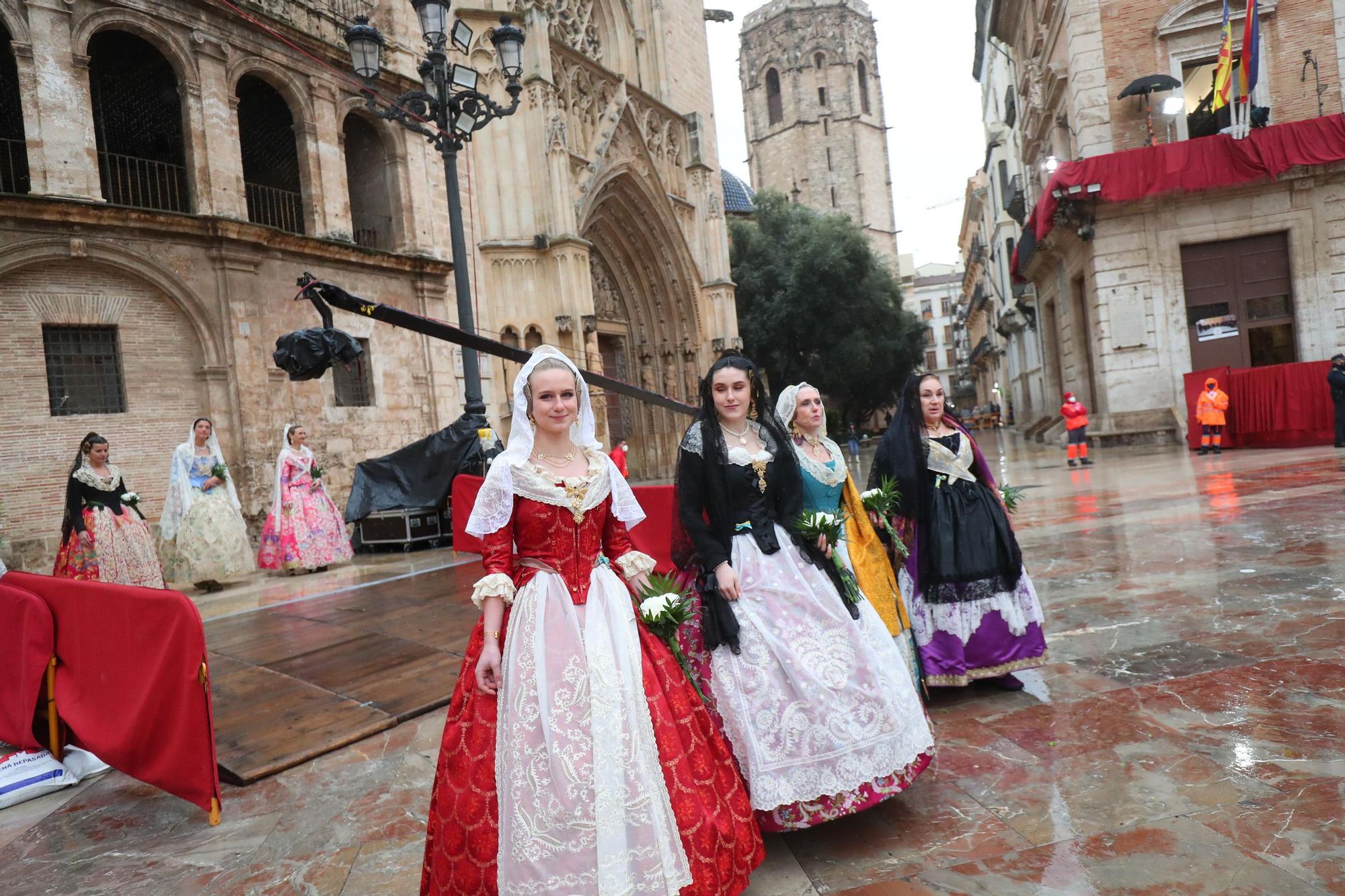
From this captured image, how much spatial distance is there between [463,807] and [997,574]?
2911 millimetres

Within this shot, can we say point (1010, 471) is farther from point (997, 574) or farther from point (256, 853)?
point (256, 853)

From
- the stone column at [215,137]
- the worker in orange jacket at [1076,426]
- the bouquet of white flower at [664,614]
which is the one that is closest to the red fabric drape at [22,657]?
the bouquet of white flower at [664,614]

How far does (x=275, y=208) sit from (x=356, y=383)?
370cm

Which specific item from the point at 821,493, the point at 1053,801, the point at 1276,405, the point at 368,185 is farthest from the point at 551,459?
Answer: the point at 1276,405

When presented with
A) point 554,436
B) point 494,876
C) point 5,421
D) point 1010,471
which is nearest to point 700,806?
point 494,876

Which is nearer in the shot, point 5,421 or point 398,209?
point 5,421

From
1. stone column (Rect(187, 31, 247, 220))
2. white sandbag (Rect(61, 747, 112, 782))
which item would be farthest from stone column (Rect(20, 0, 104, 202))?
white sandbag (Rect(61, 747, 112, 782))

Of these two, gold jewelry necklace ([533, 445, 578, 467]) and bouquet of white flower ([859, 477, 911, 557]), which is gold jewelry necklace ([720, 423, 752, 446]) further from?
bouquet of white flower ([859, 477, 911, 557])

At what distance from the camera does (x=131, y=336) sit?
1174 cm

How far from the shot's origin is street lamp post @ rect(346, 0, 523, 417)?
9047 millimetres

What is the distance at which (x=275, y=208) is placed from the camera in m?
15.2

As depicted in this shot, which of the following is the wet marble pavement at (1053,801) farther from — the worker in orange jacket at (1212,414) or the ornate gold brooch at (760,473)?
the worker in orange jacket at (1212,414)

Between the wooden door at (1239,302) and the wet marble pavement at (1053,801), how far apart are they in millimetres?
14057

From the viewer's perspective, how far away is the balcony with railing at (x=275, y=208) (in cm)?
1500
